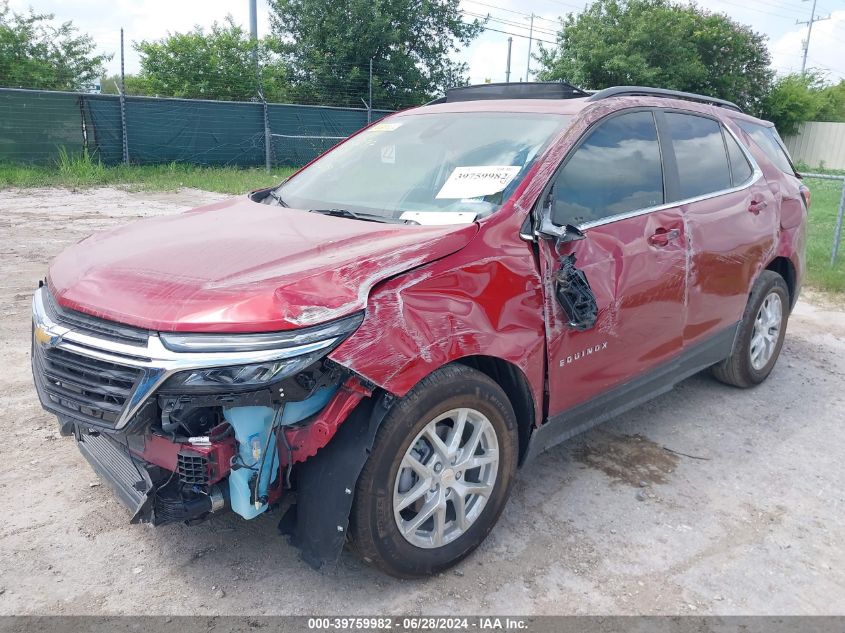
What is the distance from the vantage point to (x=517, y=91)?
13.3ft

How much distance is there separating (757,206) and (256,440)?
3523 millimetres

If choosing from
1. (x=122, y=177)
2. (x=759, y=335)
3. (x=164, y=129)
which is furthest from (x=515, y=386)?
(x=164, y=129)

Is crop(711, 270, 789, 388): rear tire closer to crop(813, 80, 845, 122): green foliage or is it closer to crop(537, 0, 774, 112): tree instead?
crop(537, 0, 774, 112): tree

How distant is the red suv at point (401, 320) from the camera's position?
232cm

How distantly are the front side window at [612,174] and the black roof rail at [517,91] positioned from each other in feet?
1.13

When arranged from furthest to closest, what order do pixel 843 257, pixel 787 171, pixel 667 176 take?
pixel 843 257, pixel 787 171, pixel 667 176

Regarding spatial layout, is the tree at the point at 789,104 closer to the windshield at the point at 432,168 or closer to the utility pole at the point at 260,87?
the utility pole at the point at 260,87

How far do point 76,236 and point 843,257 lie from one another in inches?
390

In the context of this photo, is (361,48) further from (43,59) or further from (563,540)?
(563,540)

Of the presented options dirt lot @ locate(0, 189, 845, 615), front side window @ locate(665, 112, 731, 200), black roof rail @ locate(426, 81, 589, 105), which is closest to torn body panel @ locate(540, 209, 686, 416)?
front side window @ locate(665, 112, 731, 200)

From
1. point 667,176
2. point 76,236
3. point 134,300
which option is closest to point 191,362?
point 134,300

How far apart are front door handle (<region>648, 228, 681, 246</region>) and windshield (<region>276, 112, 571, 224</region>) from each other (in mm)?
745

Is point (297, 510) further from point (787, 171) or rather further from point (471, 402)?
point (787, 171)

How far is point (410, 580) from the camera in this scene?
2.76m
